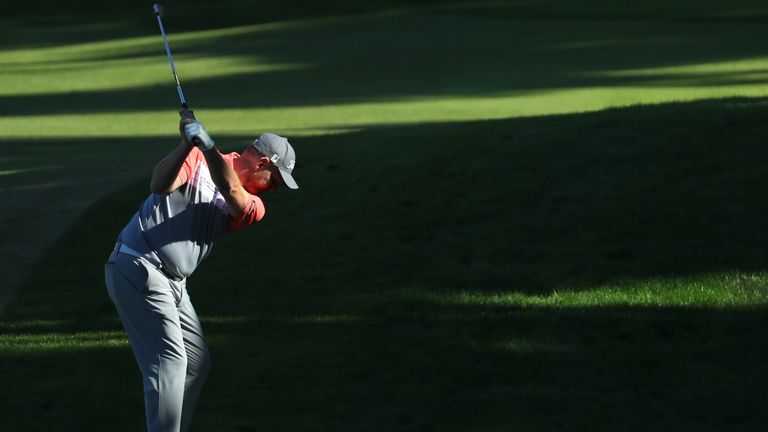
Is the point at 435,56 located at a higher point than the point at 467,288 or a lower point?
lower

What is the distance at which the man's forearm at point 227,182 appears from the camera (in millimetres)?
5344

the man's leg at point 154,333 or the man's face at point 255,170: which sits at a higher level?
the man's face at point 255,170

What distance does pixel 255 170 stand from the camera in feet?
19.0

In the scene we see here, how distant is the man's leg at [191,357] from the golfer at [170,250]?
24 centimetres

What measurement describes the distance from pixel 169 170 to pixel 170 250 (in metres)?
0.50

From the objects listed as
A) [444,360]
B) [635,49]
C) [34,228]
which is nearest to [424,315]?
[444,360]

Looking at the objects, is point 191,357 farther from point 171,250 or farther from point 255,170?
point 255,170

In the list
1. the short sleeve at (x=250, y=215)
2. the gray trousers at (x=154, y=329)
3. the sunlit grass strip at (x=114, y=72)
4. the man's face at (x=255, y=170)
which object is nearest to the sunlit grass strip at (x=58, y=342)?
the gray trousers at (x=154, y=329)

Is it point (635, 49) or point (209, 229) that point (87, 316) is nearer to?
point (209, 229)

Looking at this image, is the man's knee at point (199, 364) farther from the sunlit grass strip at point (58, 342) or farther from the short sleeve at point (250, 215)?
the sunlit grass strip at point (58, 342)

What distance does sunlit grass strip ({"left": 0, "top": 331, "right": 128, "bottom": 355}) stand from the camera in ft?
28.3

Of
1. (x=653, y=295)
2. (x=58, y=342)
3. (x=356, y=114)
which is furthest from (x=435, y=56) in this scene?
(x=58, y=342)

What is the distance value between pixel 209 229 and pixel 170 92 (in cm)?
1916

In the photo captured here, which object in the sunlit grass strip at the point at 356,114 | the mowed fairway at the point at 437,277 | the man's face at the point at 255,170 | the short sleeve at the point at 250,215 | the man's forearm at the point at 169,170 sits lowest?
the sunlit grass strip at the point at 356,114
